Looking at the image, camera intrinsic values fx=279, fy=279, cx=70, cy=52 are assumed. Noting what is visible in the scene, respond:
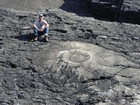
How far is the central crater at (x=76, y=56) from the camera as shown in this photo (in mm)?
6256

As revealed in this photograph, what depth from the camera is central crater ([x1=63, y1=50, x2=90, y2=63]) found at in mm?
6256

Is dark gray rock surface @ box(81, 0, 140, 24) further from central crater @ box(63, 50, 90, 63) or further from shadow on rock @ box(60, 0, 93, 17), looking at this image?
central crater @ box(63, 50, 90, 63)

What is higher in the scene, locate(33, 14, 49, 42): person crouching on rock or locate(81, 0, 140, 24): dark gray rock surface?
locate(81, 0, 140, 24): dark gray rock surface

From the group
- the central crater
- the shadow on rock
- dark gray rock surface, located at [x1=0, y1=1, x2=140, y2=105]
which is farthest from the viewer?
the shadow on rock

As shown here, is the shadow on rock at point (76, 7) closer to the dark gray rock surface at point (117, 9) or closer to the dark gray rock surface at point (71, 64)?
the dark gray rock surface at point (117, 9)

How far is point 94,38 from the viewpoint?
7.14 m

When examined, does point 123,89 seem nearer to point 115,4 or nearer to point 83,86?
point 83,86

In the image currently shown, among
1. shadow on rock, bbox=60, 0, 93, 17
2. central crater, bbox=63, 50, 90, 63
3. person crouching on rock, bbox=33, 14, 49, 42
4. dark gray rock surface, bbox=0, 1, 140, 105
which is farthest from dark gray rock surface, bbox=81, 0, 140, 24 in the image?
central crater, bbox=63, 50, 90, 63

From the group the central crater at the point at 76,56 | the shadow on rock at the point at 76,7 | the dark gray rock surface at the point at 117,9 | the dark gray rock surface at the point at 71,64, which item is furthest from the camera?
the shadow on rock at the point at 76,7

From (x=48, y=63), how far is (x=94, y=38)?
1.60 metres

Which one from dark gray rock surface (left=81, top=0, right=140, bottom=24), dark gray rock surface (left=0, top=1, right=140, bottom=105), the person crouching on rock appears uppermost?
dark gray rock surface (left=81, top=0, right=140, bottom=24)

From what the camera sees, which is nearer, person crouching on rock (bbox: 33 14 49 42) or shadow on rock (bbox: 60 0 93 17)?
person crouching on rock (bbox: 33 14 49 42)

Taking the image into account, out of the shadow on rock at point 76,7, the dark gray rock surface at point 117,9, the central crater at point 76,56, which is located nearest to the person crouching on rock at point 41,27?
the central crater at point 76,56

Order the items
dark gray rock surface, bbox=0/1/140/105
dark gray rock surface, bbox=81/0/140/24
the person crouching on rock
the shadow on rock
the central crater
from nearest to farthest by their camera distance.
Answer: dark gray rock surface, bbox=0/1/140/105
the central crater
the person crouching on rock
dark gray rock surface, bbox=81/0/140/24
the shadow on rock
